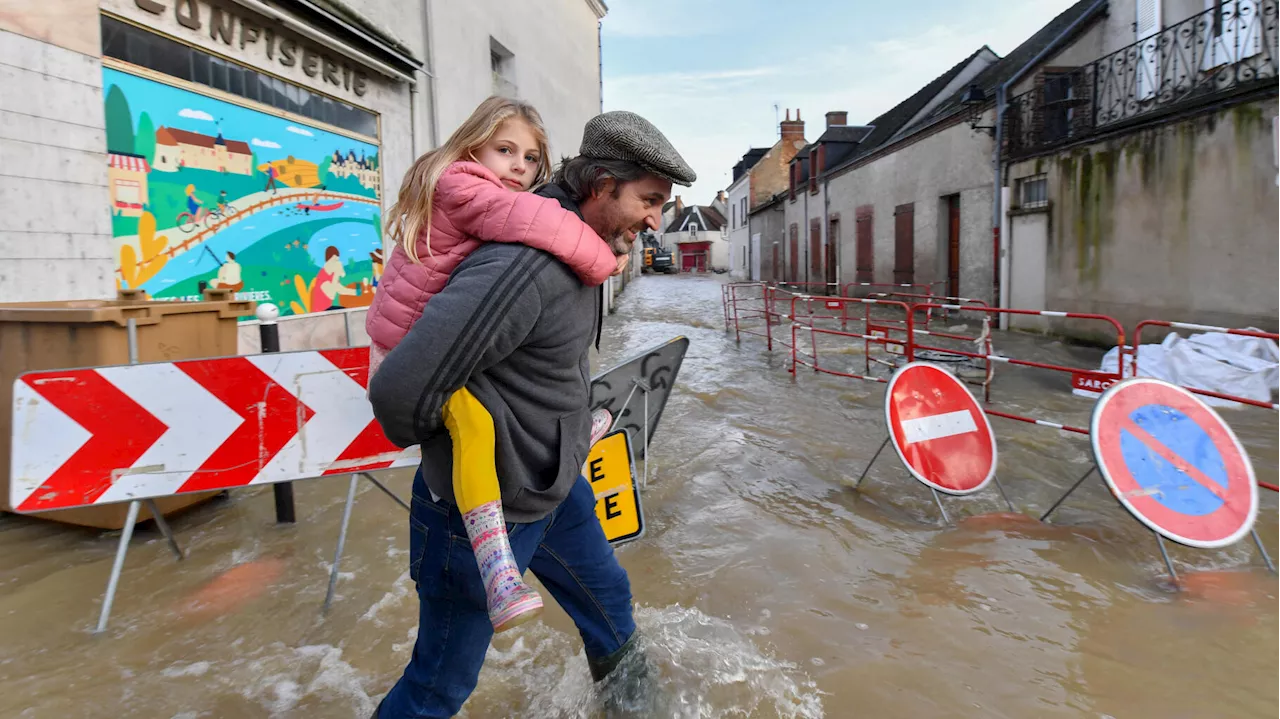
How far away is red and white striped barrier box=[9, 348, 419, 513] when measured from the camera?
9.96 ft

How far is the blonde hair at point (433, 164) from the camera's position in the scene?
1.62 m

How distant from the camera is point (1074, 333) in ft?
41.7

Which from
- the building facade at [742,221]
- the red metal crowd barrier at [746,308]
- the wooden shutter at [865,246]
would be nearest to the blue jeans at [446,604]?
the red metal crowd barrier at [746,308]

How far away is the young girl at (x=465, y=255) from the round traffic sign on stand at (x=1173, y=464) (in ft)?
10.8

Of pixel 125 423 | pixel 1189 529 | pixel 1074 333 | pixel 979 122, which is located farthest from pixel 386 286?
pixel 979 122

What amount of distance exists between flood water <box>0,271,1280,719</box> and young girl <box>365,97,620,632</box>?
1188mm

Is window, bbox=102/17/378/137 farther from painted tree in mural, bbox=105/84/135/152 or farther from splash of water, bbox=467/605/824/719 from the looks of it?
splash of water, bbox=467/605/824/719

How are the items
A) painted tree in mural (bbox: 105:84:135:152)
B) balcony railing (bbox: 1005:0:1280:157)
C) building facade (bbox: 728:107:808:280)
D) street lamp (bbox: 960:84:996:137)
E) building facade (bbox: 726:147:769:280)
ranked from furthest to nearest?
building facade (bbox: 726:147:769:280) → building facade (bbox: 728:107:808:280) → street lamp (bbox: 960:84:996:137) → balcony railing (bbox: 1005:0:1280:157) → painted tree in mural (bbox: 105:84:135:152)

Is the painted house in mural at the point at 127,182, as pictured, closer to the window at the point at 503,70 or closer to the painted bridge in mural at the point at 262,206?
the painted bridge in mural at the point at 262,206

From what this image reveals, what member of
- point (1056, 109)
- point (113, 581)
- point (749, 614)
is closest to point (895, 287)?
point (1056, 109)

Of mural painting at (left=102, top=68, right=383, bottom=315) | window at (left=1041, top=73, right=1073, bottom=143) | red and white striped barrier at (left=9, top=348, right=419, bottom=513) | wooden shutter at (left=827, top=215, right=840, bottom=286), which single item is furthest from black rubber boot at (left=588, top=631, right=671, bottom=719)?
wooden shutter at (left=827, top=215, right=840, bottom=286)

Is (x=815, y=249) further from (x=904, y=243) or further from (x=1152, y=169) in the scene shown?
(x=1152, y=169)

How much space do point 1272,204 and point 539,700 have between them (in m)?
11.0

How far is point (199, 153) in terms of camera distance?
22.2ft
